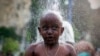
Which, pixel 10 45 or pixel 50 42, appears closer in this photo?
pixel 50 42

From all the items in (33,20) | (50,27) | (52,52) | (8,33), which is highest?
(50,27)

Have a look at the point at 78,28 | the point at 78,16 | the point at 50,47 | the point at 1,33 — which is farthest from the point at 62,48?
the point at 1,33

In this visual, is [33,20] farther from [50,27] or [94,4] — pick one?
[50,27]

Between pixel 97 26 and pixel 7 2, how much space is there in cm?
260

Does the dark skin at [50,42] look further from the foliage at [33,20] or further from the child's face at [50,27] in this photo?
the foliage at [33,20]

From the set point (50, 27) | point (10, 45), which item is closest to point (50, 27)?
point (50, 27)

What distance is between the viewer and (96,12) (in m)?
10.2

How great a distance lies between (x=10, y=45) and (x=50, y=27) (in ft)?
22.2

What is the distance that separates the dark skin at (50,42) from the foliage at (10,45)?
6506 mm

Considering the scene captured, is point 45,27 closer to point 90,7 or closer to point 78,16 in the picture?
point 78,16

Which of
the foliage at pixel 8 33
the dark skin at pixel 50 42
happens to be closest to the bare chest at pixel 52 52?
the dark skin at pixel 50 42

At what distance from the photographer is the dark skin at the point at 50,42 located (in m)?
2.68

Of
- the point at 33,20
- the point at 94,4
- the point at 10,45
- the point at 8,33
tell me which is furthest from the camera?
the point at 94,4

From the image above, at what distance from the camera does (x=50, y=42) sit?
8.91 ft
